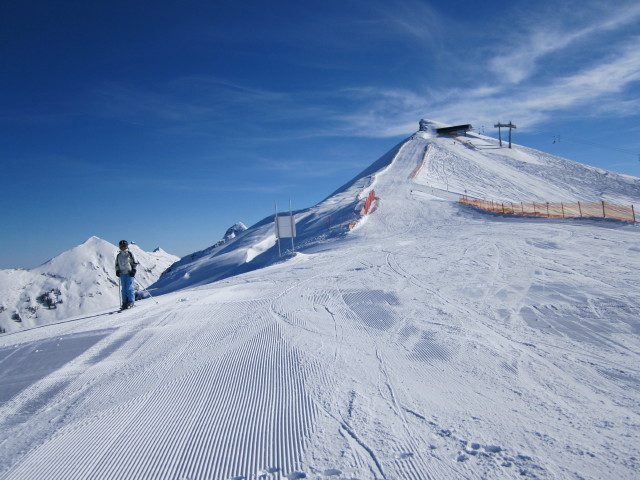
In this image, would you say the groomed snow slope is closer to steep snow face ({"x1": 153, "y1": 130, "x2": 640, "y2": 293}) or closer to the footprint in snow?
the footprint in snow

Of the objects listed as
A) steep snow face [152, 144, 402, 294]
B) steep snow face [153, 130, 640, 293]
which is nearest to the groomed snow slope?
steep snow face [153, 130, 640, 293]

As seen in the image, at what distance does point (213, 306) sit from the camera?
7645mm

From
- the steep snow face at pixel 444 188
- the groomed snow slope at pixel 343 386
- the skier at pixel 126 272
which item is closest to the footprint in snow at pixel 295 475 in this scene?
the groomed snow slope at pixel 343 386

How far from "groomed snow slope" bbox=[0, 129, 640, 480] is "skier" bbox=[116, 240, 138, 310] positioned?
1079 mm

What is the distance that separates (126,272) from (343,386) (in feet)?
23.8

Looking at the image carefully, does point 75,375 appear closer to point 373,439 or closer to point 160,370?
point 160,370

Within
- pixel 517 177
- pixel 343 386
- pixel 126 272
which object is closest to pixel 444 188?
pixel 517 177

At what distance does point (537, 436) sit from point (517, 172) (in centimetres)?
5411

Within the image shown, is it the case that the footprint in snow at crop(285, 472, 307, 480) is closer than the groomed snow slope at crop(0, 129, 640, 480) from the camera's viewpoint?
Yes

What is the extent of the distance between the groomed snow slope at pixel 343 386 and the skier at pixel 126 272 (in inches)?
42.5

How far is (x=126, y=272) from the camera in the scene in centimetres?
891

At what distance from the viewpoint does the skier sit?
8.77 m

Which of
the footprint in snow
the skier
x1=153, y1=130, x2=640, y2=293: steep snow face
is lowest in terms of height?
the footprint in snow

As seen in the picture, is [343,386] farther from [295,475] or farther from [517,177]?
[517,177]
